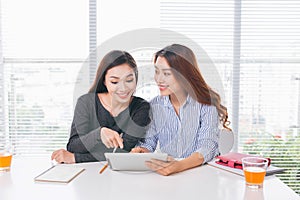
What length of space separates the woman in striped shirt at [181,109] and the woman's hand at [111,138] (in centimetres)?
16

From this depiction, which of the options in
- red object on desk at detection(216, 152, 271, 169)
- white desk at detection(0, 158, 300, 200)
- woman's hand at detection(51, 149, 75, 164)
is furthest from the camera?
woman's hand at detection(51, 149, 75, 164)

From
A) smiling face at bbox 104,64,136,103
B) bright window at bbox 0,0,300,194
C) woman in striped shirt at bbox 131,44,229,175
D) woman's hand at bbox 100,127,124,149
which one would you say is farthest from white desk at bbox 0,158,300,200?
bright window at bbox 0,0,300,194

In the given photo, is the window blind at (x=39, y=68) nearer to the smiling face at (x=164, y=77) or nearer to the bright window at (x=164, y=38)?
the bright window at (x=164, y=38)

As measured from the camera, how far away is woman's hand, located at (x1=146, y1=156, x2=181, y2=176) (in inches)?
59.4

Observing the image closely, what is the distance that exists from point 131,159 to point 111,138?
0.24m

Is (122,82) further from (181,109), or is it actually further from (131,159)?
(131,159)

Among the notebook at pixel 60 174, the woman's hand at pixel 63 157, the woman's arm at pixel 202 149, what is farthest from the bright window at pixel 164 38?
the notebook at pixel 60 174

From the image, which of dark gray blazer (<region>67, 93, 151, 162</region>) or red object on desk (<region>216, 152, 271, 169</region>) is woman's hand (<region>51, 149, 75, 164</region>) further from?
red object on desk (<region>216, 152, 271, 169</region>)

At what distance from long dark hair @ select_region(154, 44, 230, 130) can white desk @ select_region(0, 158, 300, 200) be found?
0.45 meters

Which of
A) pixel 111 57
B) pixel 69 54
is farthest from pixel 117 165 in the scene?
pixel 69 54

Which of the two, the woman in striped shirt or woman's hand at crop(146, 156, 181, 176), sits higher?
the woman in striped shirt

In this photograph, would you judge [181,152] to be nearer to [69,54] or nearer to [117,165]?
[117,165]

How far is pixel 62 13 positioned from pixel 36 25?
243mm

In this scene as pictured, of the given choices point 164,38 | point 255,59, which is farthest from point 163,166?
point 255,59
